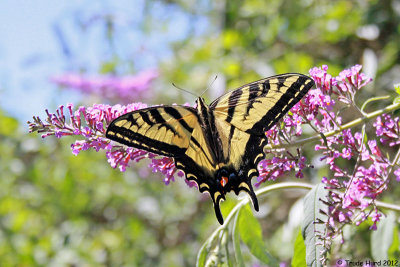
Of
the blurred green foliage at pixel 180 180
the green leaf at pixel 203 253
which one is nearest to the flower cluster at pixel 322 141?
the green leaf at pixel 203 253

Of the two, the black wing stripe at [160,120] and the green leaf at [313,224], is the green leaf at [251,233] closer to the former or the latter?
the green leaf at [313,224]

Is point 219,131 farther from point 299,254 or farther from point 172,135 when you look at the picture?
point 299,254

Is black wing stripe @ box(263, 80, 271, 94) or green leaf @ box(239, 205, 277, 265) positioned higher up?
black wing stripe @ box(263, 80, 271, 94)

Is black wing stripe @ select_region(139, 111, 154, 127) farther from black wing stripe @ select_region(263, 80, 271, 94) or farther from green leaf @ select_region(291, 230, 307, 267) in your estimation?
green leaf @ select_region(291, 230, 307, 267)

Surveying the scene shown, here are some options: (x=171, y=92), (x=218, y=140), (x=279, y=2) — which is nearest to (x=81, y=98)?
(x=171, y=92)

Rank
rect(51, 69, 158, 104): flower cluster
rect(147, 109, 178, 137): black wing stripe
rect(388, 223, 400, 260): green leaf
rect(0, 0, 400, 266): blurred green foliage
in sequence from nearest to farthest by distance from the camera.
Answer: rect(147, 109, 178, 137): black wing stripe → rect(388, 223, 400, 260): green leaf → rect(0, 0, 400, 266): blurred green foliage → rect(51, 69, 158, 104): flower cluster

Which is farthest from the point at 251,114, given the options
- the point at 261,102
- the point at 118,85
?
the point at 118,85

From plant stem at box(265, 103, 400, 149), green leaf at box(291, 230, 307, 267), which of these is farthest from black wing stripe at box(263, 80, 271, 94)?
green leaf at box(291, 230, 307, 267)
